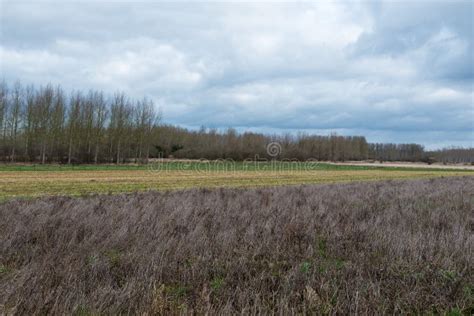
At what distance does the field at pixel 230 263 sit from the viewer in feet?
12.2

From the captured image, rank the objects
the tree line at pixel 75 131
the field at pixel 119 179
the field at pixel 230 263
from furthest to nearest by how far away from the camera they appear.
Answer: the tree line at pixel 75 131 < the field at pixel 119 179 < the field at pixel 230 263

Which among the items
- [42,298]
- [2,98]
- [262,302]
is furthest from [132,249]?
[2,98]

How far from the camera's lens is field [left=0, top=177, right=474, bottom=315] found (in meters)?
3.71

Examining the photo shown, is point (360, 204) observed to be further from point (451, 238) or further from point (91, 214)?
point (91, 214)

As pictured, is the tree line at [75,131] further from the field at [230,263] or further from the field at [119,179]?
the field at [230,263]

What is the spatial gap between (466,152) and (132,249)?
189 metres

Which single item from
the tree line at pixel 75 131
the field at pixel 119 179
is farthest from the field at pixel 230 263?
the tree line at pixel 75 131

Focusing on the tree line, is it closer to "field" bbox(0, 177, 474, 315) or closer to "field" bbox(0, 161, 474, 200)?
"field" bbox(0, 161, 474, 200)

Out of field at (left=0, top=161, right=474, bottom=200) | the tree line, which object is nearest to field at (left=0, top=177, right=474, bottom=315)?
field at (left=0, top=161, right=474, bottom=200)

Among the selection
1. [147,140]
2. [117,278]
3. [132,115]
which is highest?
[132,115]

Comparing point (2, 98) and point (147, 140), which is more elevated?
point (2, 98)

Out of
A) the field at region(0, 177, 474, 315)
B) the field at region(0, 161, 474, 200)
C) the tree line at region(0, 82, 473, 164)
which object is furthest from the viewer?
the tree line at region(0, 82, 473, 164)

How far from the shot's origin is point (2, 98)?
50719 millimetres

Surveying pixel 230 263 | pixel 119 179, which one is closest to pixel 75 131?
pixel 119 179
